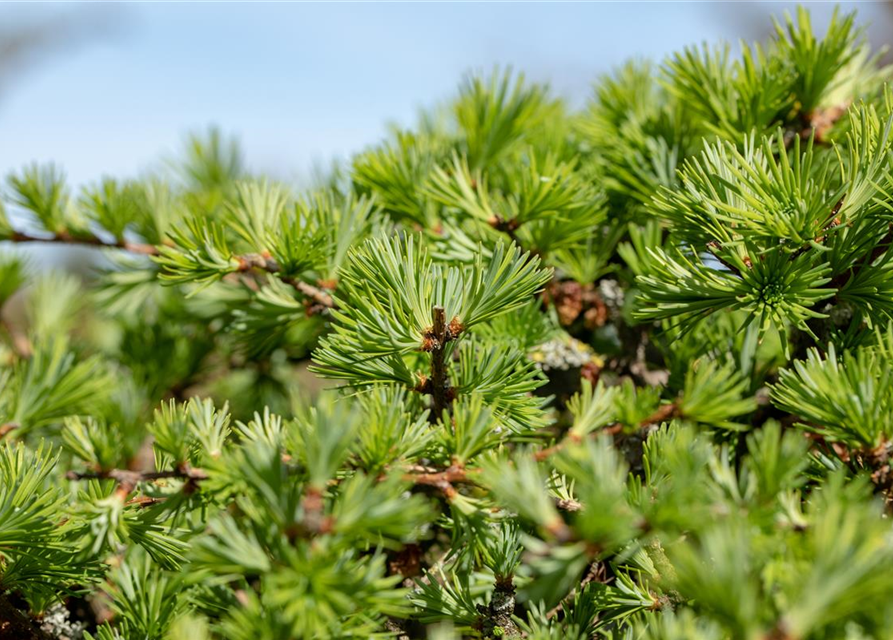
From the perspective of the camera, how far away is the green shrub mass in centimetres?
27

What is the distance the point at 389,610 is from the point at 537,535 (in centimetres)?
11

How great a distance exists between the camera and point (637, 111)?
0.59 meters

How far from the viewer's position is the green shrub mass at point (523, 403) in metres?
0.27

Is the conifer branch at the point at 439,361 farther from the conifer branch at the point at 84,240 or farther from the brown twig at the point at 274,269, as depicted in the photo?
the conifer branch at the point at 84,240

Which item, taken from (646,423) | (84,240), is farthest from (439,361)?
(84,240)

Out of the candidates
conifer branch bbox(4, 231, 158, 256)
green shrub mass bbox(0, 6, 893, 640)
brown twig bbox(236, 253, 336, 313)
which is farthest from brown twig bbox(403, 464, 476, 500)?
conifer branch bbox(4, 231, 158, 256)

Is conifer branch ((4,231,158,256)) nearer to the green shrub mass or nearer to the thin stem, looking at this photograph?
the green shrub mass

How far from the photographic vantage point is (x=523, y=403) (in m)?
0.36

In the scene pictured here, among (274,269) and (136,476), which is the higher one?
(274,269)

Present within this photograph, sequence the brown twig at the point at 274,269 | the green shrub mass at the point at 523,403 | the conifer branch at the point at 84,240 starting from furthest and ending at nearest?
the conifer branch at the point at 84,240, the brown twig at the point at 274,269, the green shrub mass at the point at 523,403

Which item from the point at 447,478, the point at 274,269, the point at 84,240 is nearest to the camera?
the point at 447,478

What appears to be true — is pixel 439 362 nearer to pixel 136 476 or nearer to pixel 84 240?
pixel 136 476

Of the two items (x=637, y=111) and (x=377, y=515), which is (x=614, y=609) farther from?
(x=637, y=111)

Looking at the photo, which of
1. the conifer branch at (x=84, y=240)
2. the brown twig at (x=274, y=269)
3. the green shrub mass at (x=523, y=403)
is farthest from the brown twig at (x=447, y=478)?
the conifer branch at (x=84, y=240)
